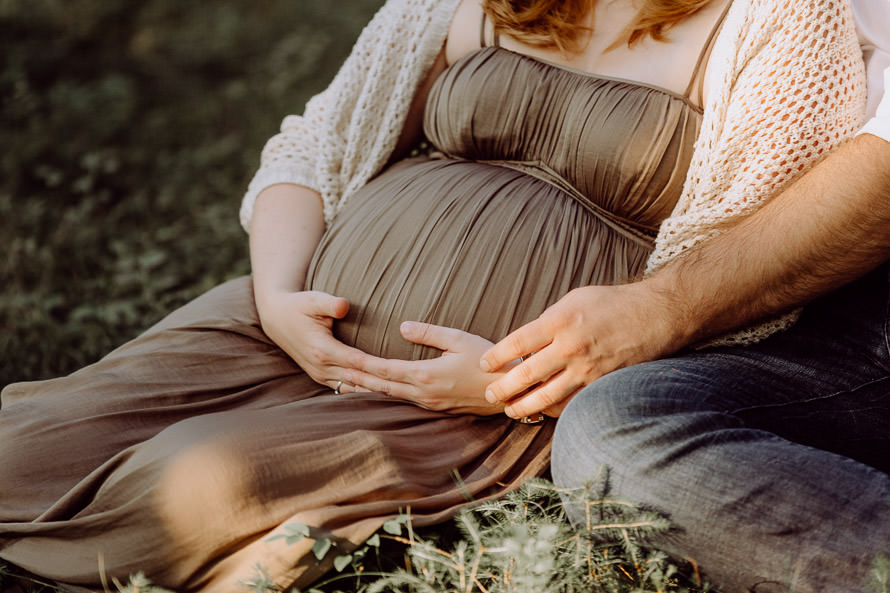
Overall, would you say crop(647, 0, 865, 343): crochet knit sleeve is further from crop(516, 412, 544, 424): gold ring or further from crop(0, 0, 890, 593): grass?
crop(0, 0, 890, 593): grass

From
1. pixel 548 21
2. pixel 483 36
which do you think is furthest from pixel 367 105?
pixel 548 21

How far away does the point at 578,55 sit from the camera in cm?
178

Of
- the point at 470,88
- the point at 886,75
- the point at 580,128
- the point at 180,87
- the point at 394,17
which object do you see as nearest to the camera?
the point at 886,75

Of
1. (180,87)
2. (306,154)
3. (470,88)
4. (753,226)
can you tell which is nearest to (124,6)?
(180,87)

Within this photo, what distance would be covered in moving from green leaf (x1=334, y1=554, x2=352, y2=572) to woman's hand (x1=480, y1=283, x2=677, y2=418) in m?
0.39

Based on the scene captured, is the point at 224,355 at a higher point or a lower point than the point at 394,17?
lower

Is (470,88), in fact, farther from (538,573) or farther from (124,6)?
(124,6)

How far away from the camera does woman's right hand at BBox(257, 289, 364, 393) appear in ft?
5.24

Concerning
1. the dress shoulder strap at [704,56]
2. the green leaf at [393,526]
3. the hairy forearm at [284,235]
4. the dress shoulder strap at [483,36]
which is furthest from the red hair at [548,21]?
the green leaf at [393,526]

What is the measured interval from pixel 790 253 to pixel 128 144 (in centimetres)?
421

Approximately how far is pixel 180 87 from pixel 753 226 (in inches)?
181

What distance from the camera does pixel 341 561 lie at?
1246 mm

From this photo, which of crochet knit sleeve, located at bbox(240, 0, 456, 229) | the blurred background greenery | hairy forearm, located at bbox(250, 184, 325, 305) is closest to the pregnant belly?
hairy forearm, located at bbox(250, 184, 325, 305)

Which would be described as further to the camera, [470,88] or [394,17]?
[394,17]
